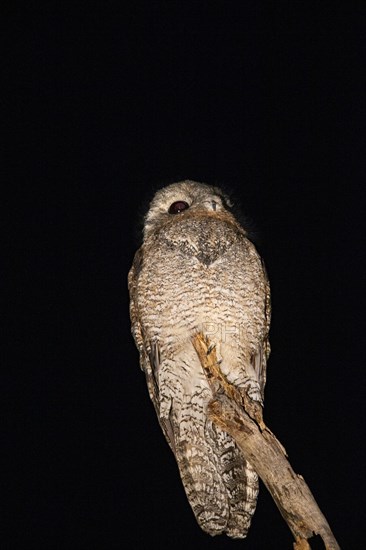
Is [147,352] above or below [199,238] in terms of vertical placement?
below

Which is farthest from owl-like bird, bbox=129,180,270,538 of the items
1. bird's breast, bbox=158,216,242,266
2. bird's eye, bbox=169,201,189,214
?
bird's eye, bbox=169,201,189,214

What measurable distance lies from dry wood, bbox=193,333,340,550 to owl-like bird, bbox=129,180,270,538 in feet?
0.28

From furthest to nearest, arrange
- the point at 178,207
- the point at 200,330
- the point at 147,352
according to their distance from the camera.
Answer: the point at 178,207, the point at 147,352, the point at 200,330

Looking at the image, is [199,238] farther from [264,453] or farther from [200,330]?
[264,453]

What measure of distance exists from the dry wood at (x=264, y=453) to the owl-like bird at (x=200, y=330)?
9 centimetres

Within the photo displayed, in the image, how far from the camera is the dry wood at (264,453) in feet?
4.42

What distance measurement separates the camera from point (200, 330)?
1.98 metres

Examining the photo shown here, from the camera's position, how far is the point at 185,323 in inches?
78.0

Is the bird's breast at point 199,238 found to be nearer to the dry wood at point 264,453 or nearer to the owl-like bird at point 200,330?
the owl-like bird at point 200,330

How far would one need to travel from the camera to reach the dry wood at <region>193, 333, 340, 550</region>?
4.42ft

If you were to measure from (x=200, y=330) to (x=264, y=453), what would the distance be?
21.8 inches

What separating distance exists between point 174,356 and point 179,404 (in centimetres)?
17

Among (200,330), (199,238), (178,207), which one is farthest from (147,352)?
(178,207)

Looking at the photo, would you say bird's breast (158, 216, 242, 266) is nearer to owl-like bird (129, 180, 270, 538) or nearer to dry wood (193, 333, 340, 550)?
owl-like bird (129, 180, 270, 538)
